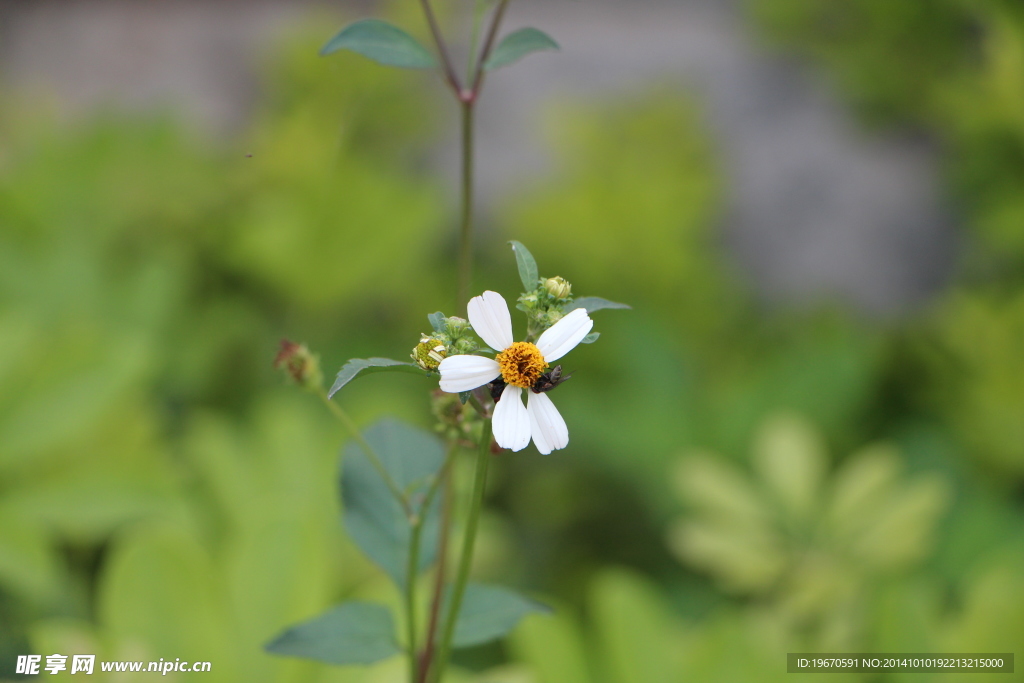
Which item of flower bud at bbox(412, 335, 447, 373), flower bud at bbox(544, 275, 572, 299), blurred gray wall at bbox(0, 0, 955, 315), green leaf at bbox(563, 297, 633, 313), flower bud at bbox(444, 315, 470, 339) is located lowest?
flower bud at bbox(412, 335, 447, 373)

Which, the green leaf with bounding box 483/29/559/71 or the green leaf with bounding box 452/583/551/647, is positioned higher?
the green leaf with bounding box 483/29/559/71

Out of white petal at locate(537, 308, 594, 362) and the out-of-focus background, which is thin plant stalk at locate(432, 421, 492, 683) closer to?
white petal at locate(537, 308, 594, 362)

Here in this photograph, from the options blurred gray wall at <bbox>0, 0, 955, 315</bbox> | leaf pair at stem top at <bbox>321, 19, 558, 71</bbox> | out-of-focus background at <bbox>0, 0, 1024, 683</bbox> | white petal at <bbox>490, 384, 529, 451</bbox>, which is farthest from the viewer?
blurred gray wall at <bbox>0, 0, 955, 315</bbox>

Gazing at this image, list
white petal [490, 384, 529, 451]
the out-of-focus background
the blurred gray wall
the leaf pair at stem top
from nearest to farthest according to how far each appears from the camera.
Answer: white petal [490, 384, 529, 451] < the leaf pair at stem top < the out-of-focus background < the blurred gray wall

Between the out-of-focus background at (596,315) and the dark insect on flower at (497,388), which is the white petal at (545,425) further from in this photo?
the out-of-focus background at (596,315)

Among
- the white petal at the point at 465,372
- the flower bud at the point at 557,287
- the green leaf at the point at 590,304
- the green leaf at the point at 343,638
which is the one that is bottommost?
the green leaf at the point at 343,638

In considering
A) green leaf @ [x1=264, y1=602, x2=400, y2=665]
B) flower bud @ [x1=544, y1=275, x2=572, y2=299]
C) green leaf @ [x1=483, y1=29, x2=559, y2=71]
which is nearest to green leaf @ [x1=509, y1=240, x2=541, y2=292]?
flower bud @ [x1=544, y1=275, x2=572, y2=299]

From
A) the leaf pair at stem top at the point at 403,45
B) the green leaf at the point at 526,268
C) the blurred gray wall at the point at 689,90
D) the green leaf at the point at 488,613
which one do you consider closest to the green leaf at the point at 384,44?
the leaf pair at stem top at the point at 403,45

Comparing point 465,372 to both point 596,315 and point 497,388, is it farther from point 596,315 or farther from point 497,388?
point 596,315
